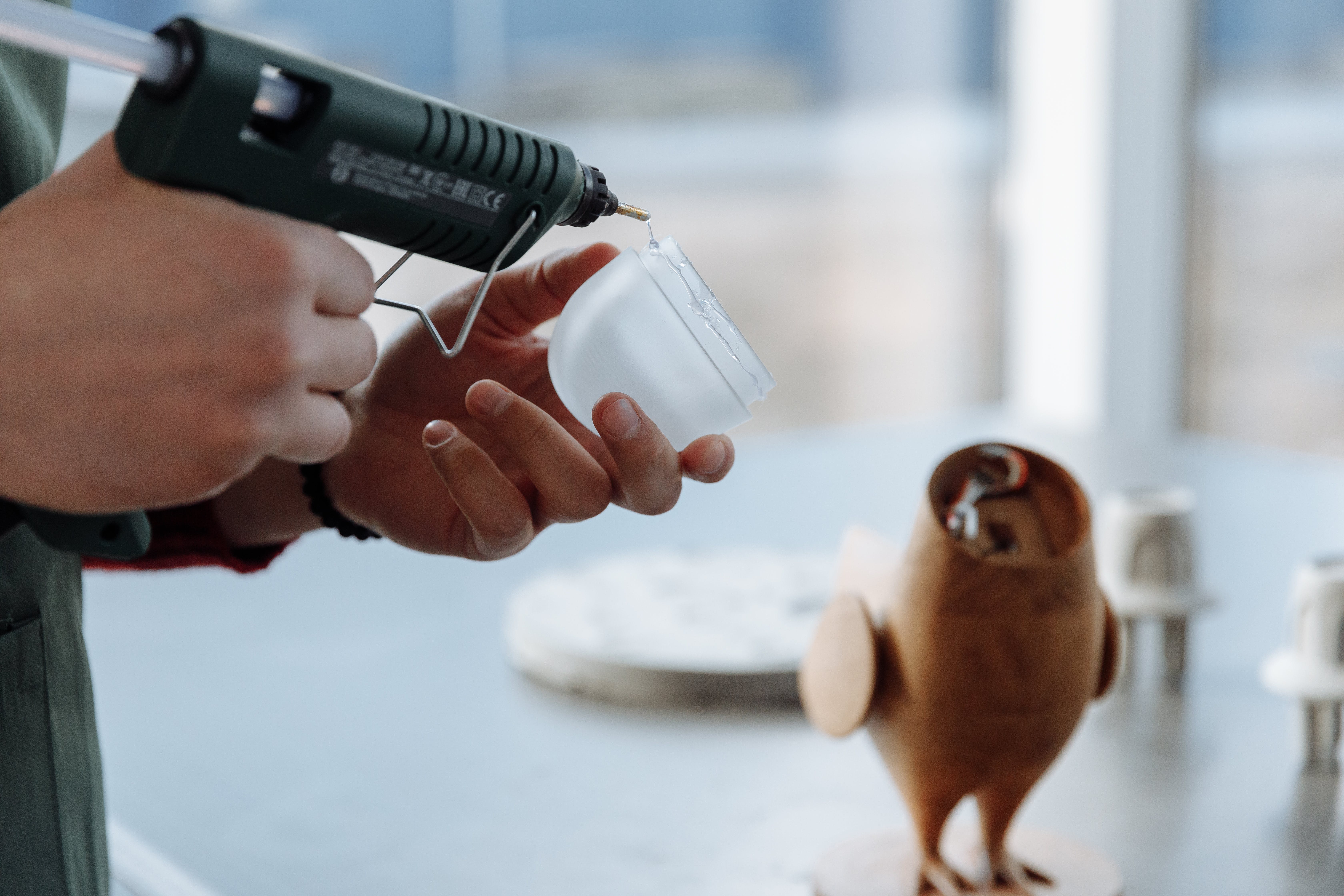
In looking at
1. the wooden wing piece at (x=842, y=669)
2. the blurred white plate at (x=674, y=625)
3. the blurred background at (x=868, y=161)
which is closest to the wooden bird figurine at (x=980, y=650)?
the wooden wing piece at (x=842, y=669)

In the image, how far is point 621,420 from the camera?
0.52 meters


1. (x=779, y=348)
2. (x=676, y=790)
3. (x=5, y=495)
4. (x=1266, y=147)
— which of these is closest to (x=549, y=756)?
(x=676, y=790)

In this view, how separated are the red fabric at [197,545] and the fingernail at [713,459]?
26 cm

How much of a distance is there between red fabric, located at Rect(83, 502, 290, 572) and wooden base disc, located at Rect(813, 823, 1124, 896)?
0.33 meters

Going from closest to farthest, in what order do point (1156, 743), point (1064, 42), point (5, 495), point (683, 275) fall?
point (5, 495) → point (683, 275) → point (1156, 743) → point (1064, 42)

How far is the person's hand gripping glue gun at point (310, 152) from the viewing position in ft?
1.24

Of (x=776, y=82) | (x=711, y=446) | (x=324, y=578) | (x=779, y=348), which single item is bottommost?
(x=779, y=348)

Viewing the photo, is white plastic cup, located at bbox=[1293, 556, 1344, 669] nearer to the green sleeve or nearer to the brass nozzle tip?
the brass nozzle tip

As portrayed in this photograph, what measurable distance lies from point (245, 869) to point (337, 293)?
0.34 meters

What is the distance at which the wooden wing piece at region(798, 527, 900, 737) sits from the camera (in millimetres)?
553

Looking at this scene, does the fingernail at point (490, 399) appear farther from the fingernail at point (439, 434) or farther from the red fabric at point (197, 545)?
the red fabric at point (197, 545)

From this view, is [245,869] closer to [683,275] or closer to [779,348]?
[683,275]

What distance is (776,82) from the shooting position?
388cm

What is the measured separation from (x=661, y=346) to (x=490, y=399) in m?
0.08
